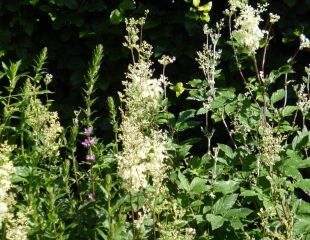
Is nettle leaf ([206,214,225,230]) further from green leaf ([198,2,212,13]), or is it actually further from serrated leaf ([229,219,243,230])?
green leaf ([198,2,212,13])

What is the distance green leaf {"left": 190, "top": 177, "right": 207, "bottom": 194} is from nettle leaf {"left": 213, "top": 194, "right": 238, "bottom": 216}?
0.09 metres

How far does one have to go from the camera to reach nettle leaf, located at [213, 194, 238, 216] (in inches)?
111

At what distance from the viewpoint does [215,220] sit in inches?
108

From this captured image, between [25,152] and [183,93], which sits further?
[183,93]

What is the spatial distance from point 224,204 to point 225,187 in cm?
9

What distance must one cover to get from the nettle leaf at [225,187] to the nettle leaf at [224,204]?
0.03 meters

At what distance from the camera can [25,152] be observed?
3.43 metres

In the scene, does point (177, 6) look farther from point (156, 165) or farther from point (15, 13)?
point (156, 165)

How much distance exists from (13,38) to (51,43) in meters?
0.26

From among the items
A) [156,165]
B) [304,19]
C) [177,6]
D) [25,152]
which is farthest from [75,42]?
[156,165]

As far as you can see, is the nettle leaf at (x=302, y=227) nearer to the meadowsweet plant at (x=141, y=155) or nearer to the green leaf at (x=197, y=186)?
the green leaf at (x=197, y=186)

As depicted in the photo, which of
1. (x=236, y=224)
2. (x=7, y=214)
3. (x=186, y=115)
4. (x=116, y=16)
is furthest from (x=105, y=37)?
(x=7, y=214)

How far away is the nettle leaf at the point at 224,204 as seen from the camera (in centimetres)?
283

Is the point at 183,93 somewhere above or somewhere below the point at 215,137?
above
